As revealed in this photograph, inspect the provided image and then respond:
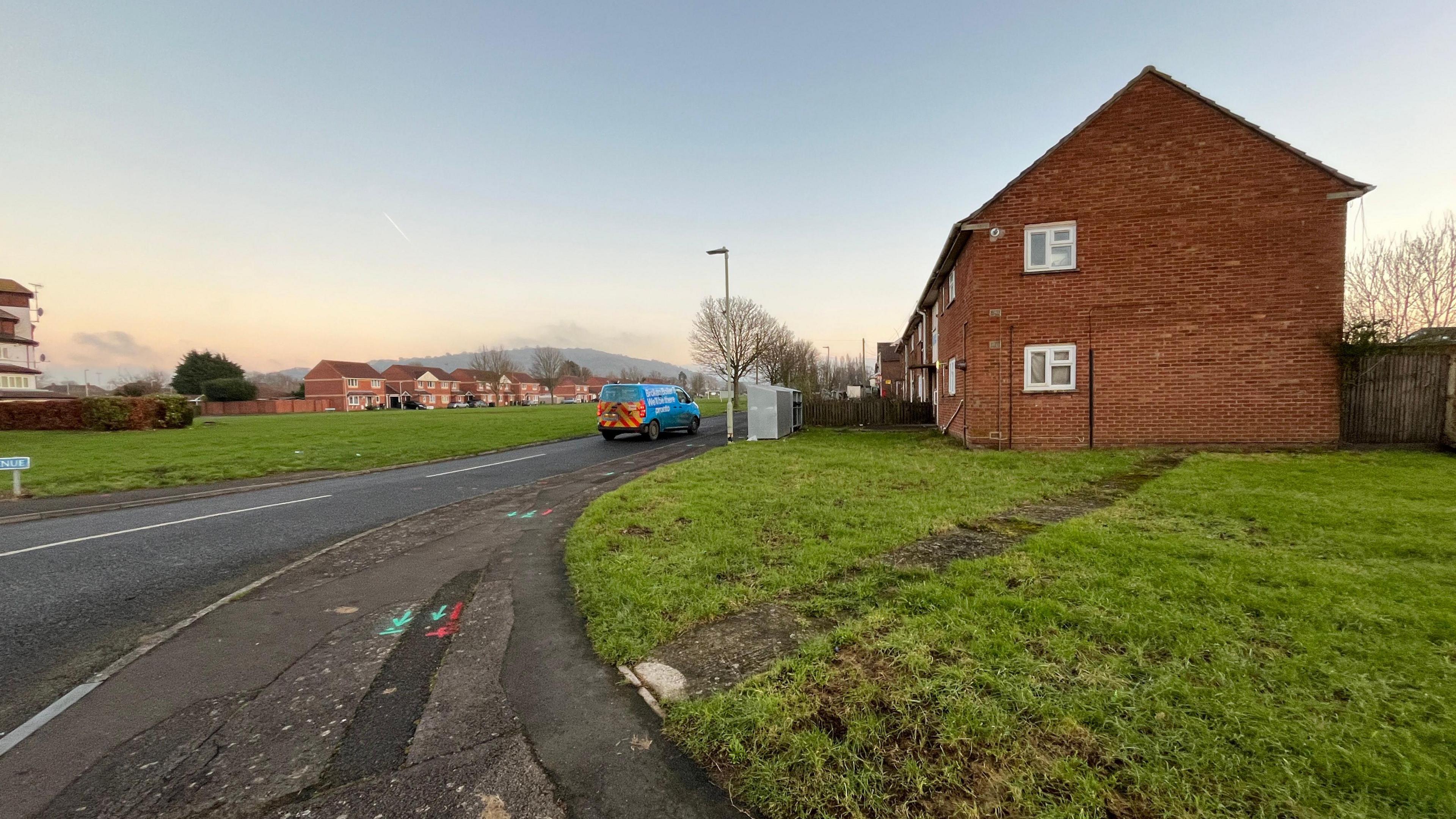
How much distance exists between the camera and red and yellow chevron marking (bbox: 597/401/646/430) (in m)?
19.5

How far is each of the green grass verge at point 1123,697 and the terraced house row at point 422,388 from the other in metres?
90.1

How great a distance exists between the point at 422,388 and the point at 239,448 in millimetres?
91681

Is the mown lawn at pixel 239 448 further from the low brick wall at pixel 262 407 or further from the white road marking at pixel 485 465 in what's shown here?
the low brick wall at pixel 262 407

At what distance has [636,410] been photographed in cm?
1953

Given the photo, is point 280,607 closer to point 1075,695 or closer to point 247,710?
point 247,710

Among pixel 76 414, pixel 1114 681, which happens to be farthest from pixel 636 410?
pixel 76 414

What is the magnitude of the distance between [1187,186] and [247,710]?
16644mm

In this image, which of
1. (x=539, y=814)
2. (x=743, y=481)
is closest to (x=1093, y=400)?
(x=743, y=481)

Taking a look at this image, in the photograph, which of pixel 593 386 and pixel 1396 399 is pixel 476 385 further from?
pixel 1396 399

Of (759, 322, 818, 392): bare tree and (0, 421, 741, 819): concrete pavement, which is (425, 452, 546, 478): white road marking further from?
(759, 322, 818, 392): bare tree

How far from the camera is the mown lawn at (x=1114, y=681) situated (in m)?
2.11

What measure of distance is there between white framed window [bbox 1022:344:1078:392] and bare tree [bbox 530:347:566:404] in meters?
90.7

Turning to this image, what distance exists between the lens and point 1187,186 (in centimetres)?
1149

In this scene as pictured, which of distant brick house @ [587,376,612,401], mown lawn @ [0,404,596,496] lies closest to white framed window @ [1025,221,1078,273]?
mown lawn @ [0,404,596,496]
